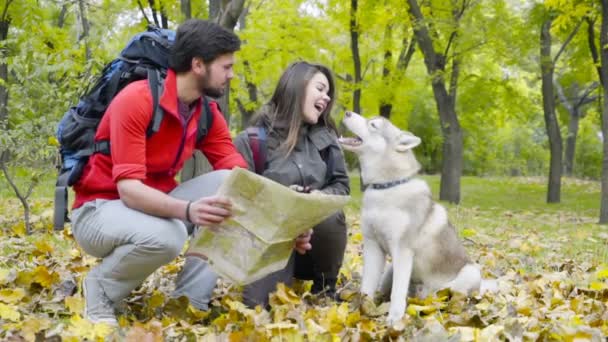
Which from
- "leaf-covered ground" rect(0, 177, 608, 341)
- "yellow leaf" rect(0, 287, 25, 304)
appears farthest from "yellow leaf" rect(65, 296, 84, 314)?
"yellow leaf" rect(0, 287, 25, 304)

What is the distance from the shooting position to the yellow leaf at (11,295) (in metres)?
3.25

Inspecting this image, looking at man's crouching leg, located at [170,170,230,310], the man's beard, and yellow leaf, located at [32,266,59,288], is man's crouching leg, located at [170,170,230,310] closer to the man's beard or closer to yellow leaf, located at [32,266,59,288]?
the man's beard

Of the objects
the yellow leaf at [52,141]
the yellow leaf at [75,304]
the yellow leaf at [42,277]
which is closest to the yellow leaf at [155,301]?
the yellow leaf at [75,304]

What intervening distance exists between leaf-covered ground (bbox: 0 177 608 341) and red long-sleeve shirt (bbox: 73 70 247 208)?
618 millimetres

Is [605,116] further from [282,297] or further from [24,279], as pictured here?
[24,279]

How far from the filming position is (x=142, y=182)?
3035 millimetres

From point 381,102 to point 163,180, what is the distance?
13922 millimetres

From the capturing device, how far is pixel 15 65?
623 cm

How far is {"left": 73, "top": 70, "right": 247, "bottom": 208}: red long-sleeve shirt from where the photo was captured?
9.55 ft

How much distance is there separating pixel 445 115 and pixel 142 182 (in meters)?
13.3

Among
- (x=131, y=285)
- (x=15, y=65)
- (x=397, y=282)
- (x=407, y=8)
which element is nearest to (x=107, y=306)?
(x=131, y=285)

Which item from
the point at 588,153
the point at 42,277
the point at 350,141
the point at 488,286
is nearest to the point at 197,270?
the point at 42,277

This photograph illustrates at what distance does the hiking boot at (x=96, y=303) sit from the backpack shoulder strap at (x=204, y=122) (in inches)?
38.3

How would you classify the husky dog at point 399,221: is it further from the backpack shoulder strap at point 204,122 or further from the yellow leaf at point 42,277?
the yellow leaf at point 42,277
